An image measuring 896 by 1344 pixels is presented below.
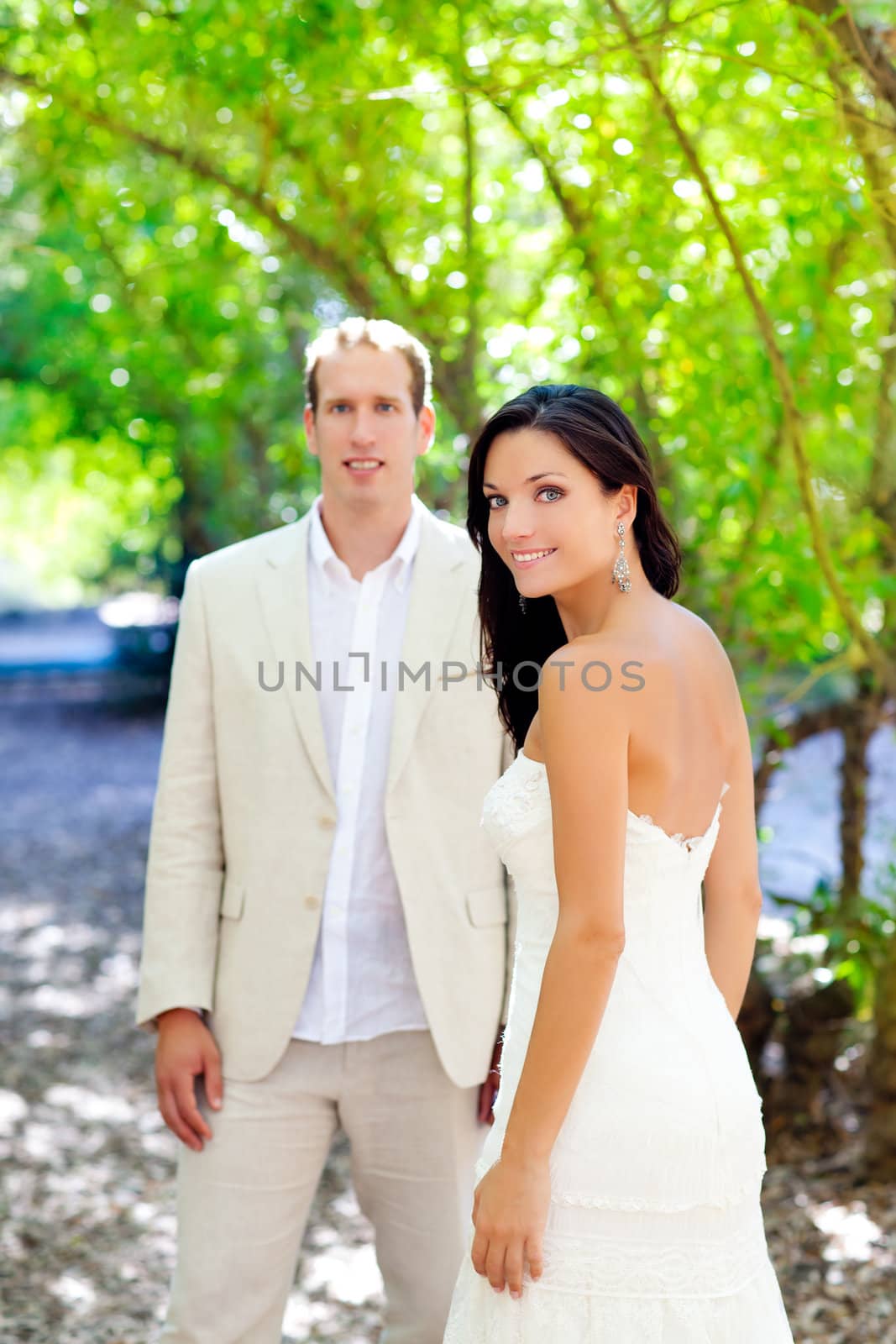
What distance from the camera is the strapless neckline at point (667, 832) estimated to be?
1676mm

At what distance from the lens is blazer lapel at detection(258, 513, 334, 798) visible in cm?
245

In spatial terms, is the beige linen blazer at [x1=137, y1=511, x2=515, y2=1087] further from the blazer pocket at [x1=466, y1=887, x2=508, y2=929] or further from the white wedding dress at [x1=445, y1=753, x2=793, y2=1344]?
the white wedding dress at [x1=445, y1=753, x2=793, y2=1344]

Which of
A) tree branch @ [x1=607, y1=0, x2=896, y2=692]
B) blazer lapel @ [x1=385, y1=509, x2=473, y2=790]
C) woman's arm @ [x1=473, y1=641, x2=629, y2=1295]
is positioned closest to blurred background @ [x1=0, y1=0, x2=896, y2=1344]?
tree branch @ [x1=607, y1=0, x2=896, y2=692]

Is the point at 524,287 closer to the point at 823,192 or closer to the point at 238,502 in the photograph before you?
the point at 823,192

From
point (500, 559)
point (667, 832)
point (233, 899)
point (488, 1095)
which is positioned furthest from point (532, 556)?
point (488, 1095)

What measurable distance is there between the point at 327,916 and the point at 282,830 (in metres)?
0.18

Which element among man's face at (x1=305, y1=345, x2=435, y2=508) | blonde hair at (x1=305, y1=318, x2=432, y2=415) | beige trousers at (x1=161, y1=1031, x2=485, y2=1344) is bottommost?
beige trousers at (x1=161, y1=1031, x2=485, y2=1344)

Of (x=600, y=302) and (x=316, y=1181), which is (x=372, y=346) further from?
(x=316, y=1181)

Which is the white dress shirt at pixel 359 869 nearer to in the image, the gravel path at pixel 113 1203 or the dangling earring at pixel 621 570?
the dangling earring at pixel 621 570

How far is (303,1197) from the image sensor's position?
8.04ft

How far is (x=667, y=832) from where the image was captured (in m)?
1.70

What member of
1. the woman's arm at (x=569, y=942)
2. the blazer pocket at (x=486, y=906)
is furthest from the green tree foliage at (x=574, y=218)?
the woman's arm at (x=569, y=942)

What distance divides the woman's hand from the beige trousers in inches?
32.5

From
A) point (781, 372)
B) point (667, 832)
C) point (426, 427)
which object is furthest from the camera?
point (781, 372)
